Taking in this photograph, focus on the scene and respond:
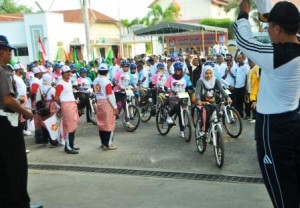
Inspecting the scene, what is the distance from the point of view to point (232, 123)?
9.27 metres

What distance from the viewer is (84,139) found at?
391 inches

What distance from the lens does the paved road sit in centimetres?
521

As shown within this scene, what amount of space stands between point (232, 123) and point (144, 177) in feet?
11.6

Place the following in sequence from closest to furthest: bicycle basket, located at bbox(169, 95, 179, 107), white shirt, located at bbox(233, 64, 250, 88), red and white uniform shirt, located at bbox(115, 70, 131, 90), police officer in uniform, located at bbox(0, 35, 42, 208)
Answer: police officer in uniform, located at bbox(0, 35, 42, 208) → bicycle basket, located at bbox(169, 95, 179, 107) → white shirt, located at bbox(233, 64, 250, 88) → red and white uniform shirt, located at bbox(115, 70, 131, 90)

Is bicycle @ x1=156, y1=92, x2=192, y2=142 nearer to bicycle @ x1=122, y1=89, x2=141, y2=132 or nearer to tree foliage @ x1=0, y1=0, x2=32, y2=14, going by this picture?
bicycle @ x1=122, y1=89, x2=141, y2=132

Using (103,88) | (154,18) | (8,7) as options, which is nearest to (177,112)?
(103,88)

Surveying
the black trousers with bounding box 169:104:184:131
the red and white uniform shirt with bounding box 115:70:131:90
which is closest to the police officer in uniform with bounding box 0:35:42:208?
the black trousers with bounding box 169:104:184:131

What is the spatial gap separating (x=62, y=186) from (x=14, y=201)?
189 centimetres

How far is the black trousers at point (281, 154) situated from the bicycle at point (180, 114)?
620cm

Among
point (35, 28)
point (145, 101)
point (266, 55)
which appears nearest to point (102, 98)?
point (145, 101)

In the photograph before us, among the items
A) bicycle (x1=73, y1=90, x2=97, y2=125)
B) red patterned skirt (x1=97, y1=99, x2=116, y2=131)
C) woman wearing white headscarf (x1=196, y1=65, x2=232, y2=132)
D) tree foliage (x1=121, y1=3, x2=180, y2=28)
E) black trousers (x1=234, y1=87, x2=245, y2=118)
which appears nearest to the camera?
woman wearing white headscarf (x1=196, y1=65, x2=232, y2=132)

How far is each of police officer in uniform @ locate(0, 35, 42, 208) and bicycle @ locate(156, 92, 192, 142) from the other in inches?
202

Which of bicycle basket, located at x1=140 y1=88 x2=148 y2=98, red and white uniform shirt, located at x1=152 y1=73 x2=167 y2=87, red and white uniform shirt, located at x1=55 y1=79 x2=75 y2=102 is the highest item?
red and white uniform shirt, located at x1=55 y1=79 x2=75 y2=102

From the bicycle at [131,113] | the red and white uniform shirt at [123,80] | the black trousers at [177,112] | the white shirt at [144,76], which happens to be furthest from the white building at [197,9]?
the black trousers at [177,112]
